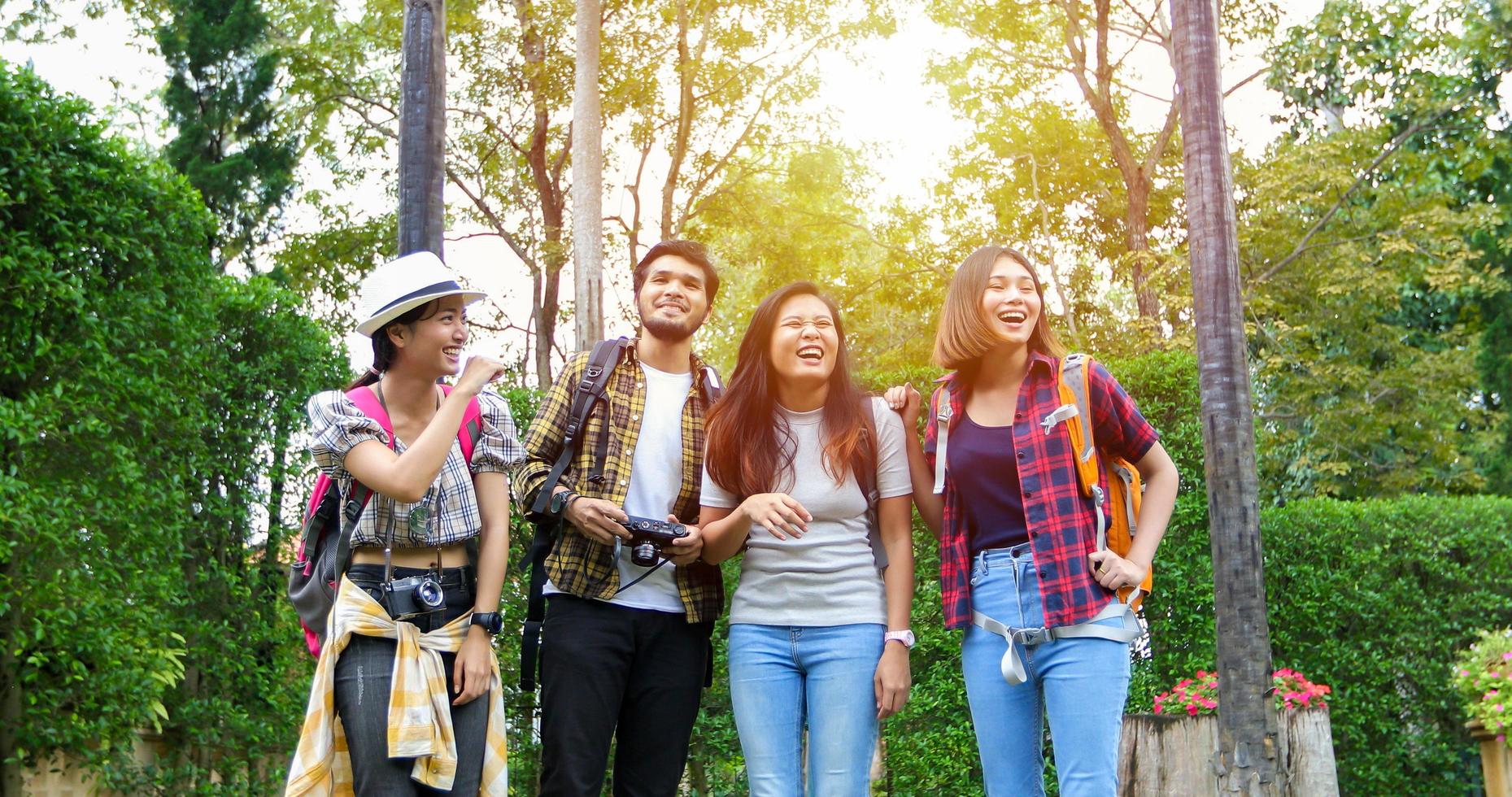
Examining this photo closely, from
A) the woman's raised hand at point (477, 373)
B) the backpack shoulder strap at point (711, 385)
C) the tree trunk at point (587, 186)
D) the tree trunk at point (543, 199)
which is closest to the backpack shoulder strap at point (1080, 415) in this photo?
the backpack shoulder strap at point (711, 385)


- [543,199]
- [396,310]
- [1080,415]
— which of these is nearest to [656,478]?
[396,310]

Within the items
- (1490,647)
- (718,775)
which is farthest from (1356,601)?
(718,775)

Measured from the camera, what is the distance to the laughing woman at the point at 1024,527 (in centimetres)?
310

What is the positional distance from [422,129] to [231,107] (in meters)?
15.0

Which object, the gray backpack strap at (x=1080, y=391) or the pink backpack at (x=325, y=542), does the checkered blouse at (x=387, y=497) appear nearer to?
the pink backpack at (x=325, y=542)

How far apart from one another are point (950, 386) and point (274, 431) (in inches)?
172

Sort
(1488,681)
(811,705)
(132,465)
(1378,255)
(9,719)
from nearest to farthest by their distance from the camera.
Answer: (811,705) < (9,719) < (132,465) < (1488,681) < (1378,255)

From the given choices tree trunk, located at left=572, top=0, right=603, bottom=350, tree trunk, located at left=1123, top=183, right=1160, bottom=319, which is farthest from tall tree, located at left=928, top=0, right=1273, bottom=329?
tree trunk, located at left=572, top=0, right=603, bottom=350

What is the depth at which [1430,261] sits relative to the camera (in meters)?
16.2

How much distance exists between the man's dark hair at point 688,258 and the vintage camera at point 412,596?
122cm

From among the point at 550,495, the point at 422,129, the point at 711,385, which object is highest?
the point at 422,129

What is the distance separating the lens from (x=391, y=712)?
2918 mm

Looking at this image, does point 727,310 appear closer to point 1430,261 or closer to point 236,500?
point 1430,261

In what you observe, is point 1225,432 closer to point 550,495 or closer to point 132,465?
point 550,495
